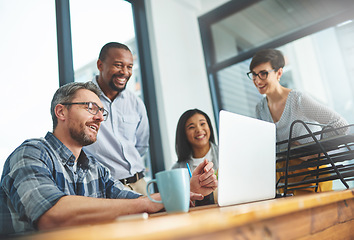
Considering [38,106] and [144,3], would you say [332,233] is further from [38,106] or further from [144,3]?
[144,3]

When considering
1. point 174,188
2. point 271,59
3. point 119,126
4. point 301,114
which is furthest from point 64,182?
point 271,59

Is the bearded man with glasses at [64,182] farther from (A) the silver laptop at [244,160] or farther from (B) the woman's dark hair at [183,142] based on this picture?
(B) the woman's dark hair at [183,142]

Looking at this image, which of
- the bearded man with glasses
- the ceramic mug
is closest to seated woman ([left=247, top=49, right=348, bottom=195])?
the bearded man with glasses

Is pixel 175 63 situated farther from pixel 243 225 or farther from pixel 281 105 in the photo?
pixel 243 225

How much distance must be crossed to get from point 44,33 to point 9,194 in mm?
1423

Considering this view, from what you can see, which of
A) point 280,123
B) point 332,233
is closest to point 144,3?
point 280,123

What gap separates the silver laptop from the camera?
2.84ft

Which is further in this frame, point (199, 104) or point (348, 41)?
point (199, 104)

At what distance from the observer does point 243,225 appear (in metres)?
0.43

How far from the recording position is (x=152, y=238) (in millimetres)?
321

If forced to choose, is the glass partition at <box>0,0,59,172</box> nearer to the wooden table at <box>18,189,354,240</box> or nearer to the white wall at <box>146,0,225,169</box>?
the white wall at <box>146,0,225,169</box>

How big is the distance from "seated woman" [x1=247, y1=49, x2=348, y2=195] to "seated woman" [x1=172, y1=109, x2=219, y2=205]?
0.48m

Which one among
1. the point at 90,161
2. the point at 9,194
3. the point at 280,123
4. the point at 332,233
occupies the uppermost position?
the point at 280,123

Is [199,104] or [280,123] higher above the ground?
[199,104]
